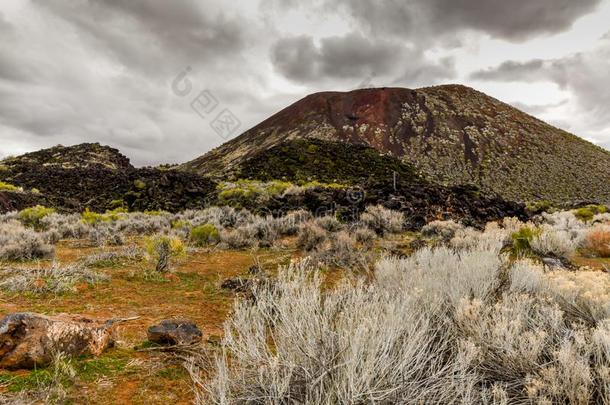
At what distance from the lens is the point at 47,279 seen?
20.0 ft

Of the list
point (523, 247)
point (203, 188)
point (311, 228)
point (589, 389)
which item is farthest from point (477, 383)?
point (203, 188)

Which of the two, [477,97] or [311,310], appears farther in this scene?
[477,97]

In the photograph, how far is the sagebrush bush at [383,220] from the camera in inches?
495

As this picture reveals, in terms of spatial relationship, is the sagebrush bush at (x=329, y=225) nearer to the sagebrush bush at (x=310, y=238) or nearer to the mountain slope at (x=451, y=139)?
the sagebrush bush at (x=310, y=238)

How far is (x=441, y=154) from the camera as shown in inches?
2079

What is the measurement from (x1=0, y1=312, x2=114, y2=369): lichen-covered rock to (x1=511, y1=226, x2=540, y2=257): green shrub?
734cm

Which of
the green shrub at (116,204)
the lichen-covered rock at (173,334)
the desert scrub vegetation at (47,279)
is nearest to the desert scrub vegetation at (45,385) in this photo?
the lichen-covered rock at (173,334)

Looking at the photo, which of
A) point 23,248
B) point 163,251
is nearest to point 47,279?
point 163,251

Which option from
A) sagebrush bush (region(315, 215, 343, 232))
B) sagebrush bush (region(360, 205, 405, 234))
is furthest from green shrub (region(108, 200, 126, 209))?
sagebrush bush (region(360, 205, 405, 234))

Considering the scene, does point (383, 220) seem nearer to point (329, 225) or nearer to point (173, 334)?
point (329, 225)

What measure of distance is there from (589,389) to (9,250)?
405 inches

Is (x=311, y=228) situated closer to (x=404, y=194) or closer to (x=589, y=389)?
(x=404, y=194)

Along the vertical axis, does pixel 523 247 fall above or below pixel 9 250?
below

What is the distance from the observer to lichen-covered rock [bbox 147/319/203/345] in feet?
12.7
